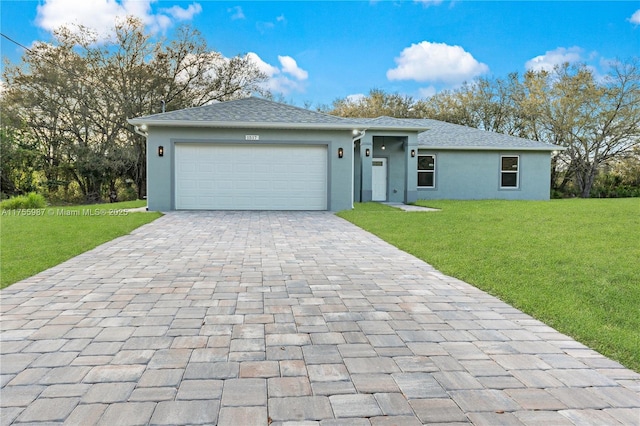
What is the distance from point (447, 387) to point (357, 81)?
2618 cm

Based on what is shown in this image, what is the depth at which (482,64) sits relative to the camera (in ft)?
83.6

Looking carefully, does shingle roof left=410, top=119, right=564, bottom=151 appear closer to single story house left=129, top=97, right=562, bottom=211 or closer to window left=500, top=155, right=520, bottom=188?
window left=500, top=155, right=520, bottom=188

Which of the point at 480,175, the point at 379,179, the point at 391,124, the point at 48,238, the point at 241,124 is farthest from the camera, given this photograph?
the point at 480,175

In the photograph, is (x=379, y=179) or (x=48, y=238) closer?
(x=48, y=238)

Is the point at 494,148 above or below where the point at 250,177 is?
above

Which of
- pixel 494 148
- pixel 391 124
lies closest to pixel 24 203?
pixel 391 124

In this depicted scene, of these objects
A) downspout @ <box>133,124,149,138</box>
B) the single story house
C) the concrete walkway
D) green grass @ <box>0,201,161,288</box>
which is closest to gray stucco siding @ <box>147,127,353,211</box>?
the single story house

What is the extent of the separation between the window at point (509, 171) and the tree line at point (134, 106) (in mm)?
8060

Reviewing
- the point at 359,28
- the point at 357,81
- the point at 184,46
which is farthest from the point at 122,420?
the point at 357,81

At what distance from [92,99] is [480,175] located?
18320 mm

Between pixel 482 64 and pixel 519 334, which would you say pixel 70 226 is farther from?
pixel 482 64

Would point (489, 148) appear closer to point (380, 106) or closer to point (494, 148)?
point (494, 148)

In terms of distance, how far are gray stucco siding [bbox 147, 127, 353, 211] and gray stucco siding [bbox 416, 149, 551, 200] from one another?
503 cm

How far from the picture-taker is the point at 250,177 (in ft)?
40.0
